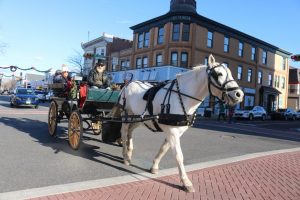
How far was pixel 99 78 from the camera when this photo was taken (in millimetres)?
9969

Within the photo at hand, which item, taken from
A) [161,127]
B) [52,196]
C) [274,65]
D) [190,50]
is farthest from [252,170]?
[274,65]

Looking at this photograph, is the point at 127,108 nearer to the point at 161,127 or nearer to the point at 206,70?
the point at 161,127

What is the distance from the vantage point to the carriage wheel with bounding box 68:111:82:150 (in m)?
8.45

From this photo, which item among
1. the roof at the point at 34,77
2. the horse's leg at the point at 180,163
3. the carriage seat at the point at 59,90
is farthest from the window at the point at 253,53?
the roof at the point at 34,77

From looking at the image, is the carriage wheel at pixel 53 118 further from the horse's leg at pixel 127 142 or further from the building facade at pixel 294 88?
the building facade at pixel 294 88

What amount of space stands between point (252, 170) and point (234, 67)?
3737cm

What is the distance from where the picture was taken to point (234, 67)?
145ft

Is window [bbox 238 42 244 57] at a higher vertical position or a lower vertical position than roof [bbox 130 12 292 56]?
lower

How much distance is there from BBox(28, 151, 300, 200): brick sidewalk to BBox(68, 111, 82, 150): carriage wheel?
101 inches

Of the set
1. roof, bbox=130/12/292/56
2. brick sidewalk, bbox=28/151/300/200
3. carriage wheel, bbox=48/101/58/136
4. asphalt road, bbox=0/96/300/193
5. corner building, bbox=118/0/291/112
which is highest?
roof, bbox=130/12/292/56

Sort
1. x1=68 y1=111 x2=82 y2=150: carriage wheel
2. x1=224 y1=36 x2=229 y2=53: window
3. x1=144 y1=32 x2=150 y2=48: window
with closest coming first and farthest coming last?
x1=68 y1=111 x2=82 y2=150: carriage wheel
x1=224 y1=36 x2=229 y2=53: window
x1=144 y1=32 x2=150 y2=48: window

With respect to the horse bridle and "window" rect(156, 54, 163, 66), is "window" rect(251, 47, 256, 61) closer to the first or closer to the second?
"window" rect(156, 54, 163, 66)

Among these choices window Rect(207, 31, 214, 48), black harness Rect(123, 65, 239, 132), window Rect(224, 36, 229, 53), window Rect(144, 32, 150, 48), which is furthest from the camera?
window Rect(144, 32, 150, 48)

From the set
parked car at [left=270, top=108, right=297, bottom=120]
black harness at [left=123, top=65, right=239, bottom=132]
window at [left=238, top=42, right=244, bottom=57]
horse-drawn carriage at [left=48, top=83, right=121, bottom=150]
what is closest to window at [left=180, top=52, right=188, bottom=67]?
window at [left=238, top=42, right=244, bottom=57]
